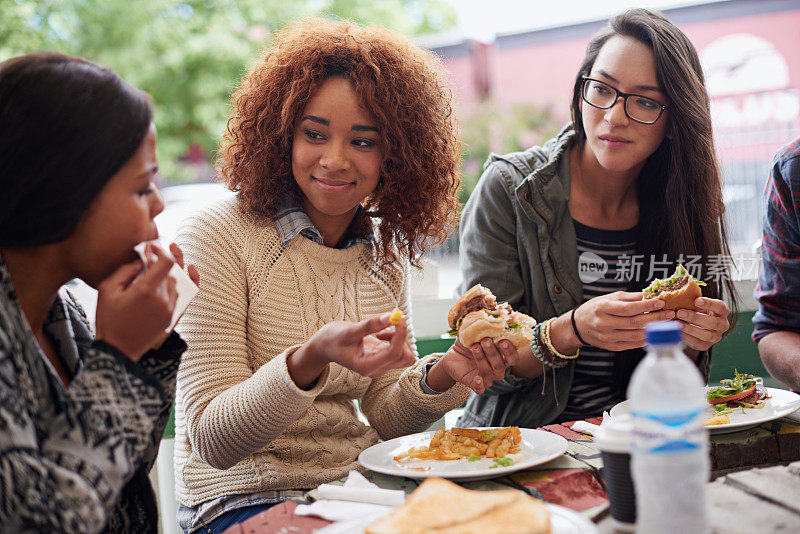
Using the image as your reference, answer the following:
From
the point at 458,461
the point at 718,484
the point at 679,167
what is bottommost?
the point at 458,461

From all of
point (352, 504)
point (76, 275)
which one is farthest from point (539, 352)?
point (76, 275)

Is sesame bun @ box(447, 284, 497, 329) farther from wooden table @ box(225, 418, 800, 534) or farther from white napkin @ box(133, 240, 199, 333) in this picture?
white napkin @ box(133, 240, 199, 333)

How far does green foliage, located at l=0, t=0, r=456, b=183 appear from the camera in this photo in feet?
36.2

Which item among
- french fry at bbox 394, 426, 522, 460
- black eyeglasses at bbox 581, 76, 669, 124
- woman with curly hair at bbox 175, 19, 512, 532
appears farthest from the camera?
black eyeglasses at bbox 581, 76, 669, 124

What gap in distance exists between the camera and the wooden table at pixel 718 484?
1.34 metres

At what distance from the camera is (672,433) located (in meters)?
1.16

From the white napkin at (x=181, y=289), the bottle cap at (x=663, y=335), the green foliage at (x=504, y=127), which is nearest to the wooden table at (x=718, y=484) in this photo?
the bottle cap at (x=663, y=335)

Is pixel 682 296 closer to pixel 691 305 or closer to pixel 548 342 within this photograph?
Result: pixel 691 305

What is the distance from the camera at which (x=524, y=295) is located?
9.42 feet

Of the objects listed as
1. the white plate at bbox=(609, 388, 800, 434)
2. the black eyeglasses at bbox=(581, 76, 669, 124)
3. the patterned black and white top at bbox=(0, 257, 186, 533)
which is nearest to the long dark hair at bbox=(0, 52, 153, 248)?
the patterned black and white top at bbox=(0, 257, 186, 533)

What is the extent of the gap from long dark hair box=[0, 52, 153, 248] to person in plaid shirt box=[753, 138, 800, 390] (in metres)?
2.32

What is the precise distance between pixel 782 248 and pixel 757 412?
0.98 m

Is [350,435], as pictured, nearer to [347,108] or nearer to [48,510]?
[347,108]

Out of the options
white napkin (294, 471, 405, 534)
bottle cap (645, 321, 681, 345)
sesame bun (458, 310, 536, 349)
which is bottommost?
white napkin (294, 471, 405, 534)
